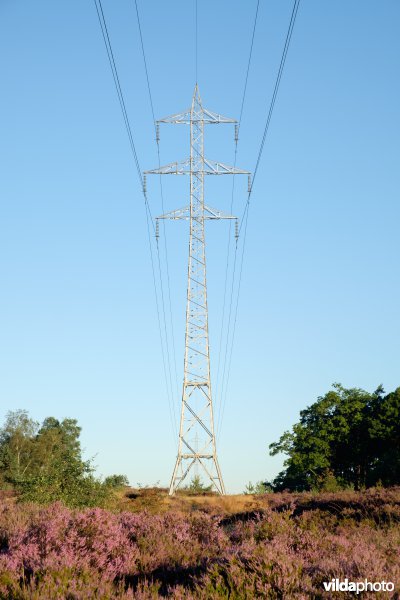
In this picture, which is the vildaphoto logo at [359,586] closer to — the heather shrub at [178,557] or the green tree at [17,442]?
the heather shrub at [178,557]

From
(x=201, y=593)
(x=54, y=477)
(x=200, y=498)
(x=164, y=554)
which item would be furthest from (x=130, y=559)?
(x=200, y=498)

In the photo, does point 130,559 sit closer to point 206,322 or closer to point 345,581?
point 345,581

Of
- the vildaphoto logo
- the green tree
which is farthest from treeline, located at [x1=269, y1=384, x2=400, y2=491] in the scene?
the vildaphoto logo

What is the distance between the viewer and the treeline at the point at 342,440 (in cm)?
6594

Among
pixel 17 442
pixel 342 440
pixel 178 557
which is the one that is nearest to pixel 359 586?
pixel 178 557

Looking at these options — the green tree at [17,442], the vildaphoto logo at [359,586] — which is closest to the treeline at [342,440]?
the green tree at [17,442]

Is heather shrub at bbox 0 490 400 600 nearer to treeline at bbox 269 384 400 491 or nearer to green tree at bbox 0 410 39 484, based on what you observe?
treeline at bbox 269 384 400 491

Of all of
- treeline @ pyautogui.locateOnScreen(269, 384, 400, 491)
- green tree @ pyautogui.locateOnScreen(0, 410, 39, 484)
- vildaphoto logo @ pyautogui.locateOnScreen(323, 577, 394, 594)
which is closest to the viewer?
vildaphoto logo @ pyautogui.locateOnScreen(323, 577, 394, 594)

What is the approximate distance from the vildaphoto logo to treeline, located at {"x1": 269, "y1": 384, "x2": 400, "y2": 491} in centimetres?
5828

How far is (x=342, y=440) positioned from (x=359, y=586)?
64.3m

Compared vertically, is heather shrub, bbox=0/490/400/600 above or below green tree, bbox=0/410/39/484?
below

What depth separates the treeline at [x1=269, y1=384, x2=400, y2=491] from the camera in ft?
216

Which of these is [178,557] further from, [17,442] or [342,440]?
[17,442]

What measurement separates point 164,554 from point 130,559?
71cm
